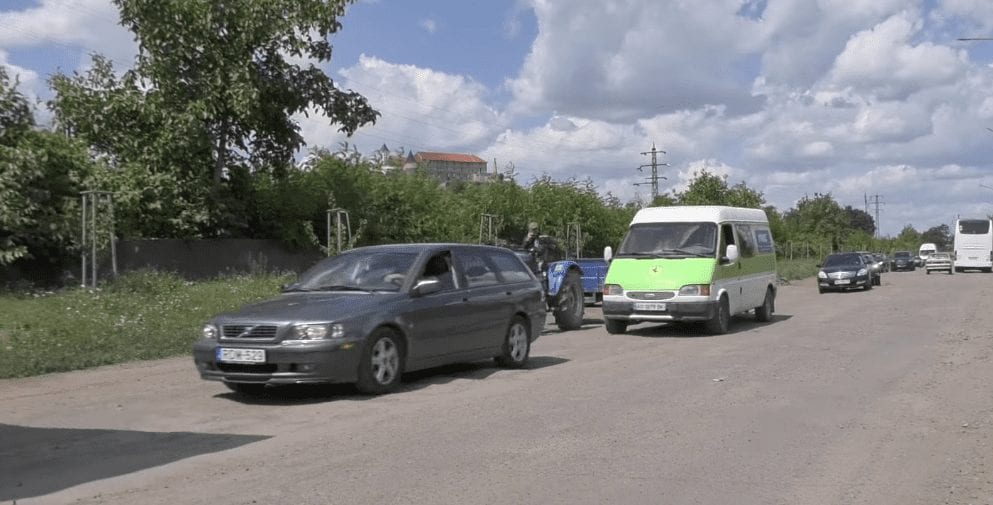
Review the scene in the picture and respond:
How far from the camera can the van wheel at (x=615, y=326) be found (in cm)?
1812

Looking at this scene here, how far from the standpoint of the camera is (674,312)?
1722cm

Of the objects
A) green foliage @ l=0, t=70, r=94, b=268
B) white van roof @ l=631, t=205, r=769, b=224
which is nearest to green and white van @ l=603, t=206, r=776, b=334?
white van roof @ l=631, t=205, r=769, b=224

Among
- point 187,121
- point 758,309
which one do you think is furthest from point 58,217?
point 758,309

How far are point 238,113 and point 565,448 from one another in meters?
19.4

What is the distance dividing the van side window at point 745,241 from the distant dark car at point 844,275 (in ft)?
54.6

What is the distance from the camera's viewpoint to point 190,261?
83.7ft

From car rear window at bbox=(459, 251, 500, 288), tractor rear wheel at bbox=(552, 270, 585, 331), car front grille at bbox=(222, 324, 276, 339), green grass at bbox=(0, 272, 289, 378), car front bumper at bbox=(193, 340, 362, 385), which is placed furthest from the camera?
tractor rear wheel at bbox=(552, 270, 585, 331)

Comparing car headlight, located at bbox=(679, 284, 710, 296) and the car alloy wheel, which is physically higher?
car headlight, located at bbox=(679, 284, 710, 296)

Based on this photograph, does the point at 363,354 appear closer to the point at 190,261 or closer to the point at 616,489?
the point at 616,489

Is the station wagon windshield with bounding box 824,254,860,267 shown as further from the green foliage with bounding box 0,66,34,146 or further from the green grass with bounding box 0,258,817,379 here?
the green foliage with bounding box 0,66,34,146

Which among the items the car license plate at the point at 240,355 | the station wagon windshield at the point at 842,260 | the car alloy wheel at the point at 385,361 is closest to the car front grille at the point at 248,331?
the car license plate at the point at 240,355

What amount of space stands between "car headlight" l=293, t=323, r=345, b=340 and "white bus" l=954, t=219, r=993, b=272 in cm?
6039

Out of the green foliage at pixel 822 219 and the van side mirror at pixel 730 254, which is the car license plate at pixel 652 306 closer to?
the van side mirror at pixel 730 254

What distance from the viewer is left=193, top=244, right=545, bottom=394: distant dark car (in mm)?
9625
